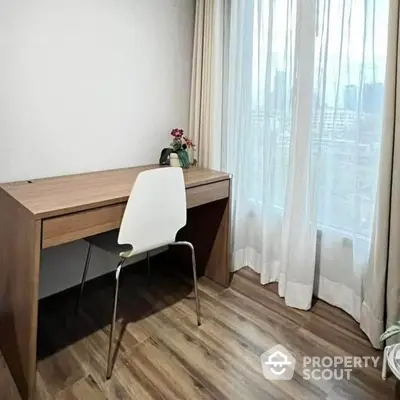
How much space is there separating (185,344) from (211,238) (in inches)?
31.4

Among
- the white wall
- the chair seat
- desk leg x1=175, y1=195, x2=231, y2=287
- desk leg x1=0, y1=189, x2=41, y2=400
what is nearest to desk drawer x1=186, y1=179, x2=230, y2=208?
desk leg x1=175, y1=195, x2=231, y2=287

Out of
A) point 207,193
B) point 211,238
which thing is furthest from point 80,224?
point 211,238

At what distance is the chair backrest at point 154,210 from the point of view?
1.53 metres

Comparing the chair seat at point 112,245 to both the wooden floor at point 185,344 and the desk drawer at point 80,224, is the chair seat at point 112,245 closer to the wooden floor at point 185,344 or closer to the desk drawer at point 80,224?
the desk drawer at point 80,224

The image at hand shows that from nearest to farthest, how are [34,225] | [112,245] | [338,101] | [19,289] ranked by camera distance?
[34,225], [19,289], [112,245], [338,101]

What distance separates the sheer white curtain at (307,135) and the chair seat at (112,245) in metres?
0.99

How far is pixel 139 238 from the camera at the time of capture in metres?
1.60

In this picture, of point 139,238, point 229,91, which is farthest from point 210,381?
point 229,91

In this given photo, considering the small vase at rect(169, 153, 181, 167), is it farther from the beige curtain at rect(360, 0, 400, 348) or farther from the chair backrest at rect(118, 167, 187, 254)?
the beige curtain at rect(360, 0, 400, 348)

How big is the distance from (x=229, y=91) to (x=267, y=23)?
18.3 inches

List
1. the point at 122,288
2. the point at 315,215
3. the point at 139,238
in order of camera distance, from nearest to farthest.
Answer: the point at 139,238 → the point at 315,215 → the point at 122,288

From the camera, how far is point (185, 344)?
1761mm

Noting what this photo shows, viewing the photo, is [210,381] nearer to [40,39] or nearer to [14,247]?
[14,247]

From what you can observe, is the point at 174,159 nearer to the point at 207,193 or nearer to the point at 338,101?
the point at 207,193
